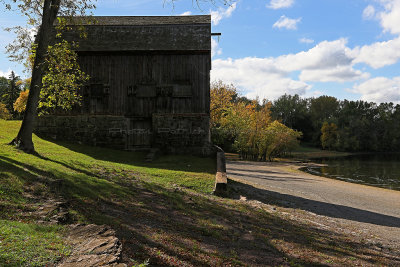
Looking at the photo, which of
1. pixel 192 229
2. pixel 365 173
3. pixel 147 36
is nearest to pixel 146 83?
pixel 147 36

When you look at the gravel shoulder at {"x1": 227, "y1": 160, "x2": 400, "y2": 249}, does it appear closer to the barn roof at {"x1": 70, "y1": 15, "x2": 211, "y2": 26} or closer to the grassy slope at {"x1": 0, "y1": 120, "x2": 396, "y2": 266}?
the grassy slope at {"x1": 0, "y1": 120, "x2": 396, "y2": 266}

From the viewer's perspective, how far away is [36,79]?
520 inches

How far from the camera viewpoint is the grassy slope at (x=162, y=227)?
4582mm

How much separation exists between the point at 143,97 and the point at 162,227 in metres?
17.4

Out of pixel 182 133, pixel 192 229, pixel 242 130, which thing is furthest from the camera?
pixel 242 130

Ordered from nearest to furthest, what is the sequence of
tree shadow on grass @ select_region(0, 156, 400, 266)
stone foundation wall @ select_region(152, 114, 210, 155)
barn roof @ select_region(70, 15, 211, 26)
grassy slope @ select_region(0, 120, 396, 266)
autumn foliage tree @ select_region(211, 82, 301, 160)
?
grassy slope @ select_region(0, 120, 396, 266), tree shadow on grass @ select_region(0, 156, 400, 266), stone foundation wall @ select_region(152, 114, 210, 155), barn roof @ select_region(70, 15, 211, 26), autumn foliage tree @ select_region(211, 82, 301, 160)

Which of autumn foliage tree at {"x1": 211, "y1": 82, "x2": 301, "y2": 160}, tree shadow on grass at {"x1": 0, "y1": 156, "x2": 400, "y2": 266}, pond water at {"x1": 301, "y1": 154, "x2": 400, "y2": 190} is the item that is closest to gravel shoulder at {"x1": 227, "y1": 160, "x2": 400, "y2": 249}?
tree shadow on grass at {"x1": 0, "y1": 156, "x2": 400, "y2": 266}

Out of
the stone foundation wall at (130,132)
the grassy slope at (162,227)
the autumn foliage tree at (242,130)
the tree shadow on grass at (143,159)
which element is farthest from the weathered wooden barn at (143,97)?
the autumn foliage tree at (242,130)

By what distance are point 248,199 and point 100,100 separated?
51.4 ft

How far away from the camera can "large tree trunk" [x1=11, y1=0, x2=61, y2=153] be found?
41.9 feet

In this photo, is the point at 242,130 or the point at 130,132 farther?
the point at 242,130

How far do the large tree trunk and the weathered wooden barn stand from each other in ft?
30.4

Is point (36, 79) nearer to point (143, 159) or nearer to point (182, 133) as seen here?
point (143, 159)

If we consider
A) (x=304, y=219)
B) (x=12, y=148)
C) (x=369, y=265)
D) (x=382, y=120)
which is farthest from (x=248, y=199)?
(x=382, y=120)
